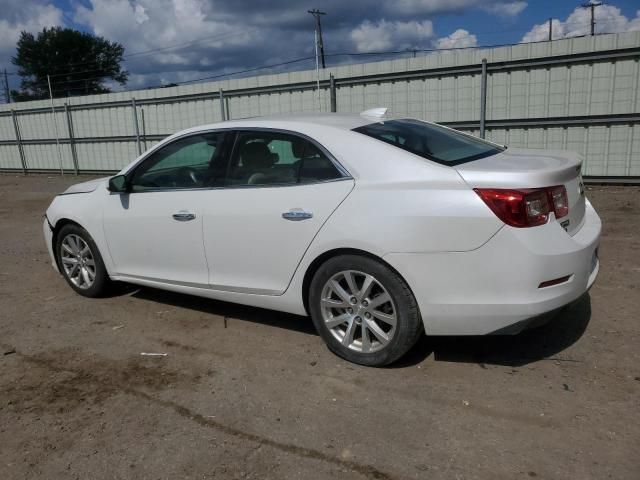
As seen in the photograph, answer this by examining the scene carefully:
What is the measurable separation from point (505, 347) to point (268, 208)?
6.15ft

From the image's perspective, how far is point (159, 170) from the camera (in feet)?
15.3

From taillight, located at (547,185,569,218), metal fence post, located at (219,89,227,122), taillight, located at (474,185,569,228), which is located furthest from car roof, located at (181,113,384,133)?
metal fence post, located at (219,89,227,122)

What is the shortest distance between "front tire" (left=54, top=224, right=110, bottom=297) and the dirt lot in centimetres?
35

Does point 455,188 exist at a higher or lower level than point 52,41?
lower

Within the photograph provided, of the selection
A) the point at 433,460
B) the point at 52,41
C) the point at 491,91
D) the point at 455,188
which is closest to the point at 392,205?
the point at 455,188

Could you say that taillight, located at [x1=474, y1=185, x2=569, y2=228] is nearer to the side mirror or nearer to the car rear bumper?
the car rear bumper

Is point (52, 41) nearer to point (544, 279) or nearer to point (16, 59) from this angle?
point (16, 59)

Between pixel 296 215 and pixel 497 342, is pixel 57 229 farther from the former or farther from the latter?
pixel 497 342

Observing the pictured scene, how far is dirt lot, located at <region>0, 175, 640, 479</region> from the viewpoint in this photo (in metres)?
2.77

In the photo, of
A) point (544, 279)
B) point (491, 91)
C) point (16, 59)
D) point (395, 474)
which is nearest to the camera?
point (395, 474)

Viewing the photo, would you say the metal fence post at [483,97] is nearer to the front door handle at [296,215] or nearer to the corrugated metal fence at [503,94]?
the corrugated metal fence at [503,94]

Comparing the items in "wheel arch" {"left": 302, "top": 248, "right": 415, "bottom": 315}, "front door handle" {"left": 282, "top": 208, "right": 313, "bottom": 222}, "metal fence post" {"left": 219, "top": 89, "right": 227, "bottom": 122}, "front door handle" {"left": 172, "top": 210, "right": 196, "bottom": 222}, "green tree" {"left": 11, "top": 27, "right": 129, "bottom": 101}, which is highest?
"green tree" {"left": 11, "top": 27, "right": 129, "bottom": 101}

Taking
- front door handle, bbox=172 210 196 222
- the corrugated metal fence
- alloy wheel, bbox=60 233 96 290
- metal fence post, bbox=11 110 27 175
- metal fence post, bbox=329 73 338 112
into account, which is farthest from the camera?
metal fence post, bbox=11 110 27 175

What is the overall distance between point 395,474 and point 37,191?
14.9m
